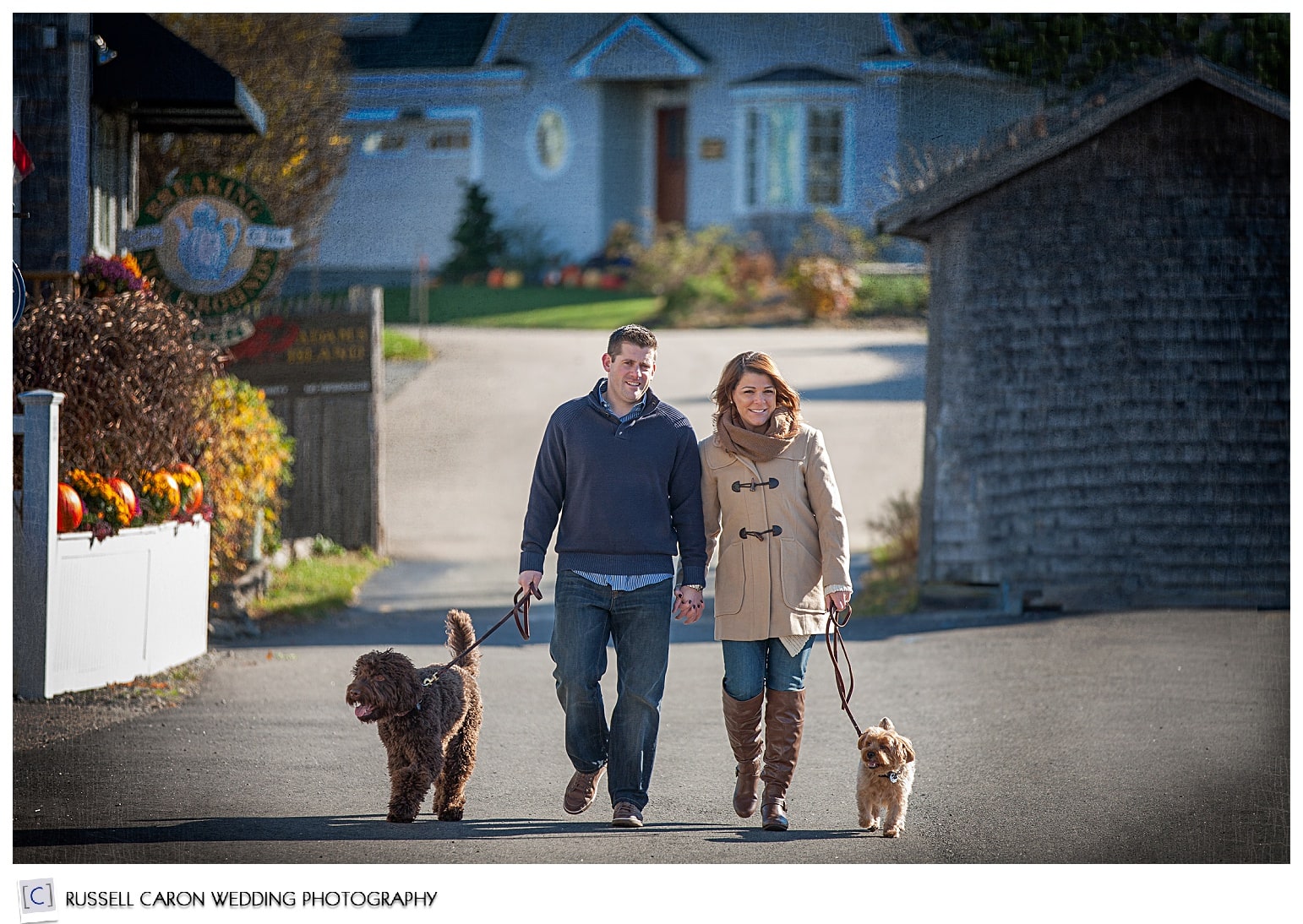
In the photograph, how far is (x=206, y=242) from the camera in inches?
309

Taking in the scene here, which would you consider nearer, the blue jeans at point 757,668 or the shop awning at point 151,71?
the blue jeans at point 757,668

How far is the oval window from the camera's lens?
943 cm

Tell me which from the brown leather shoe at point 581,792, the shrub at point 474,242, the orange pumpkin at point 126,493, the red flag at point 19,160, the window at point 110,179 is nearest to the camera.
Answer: the brown leather shoe at point 581,792

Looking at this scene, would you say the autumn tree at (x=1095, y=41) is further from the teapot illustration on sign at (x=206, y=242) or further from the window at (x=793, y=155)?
the teapot illustration on sign at (x=206, y=242)

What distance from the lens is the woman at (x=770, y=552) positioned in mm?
4414

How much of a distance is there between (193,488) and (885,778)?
4.02m

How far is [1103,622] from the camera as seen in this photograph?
7.89 m

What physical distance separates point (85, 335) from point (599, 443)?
3.20 meters

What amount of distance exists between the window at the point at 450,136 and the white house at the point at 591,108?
0.06ft

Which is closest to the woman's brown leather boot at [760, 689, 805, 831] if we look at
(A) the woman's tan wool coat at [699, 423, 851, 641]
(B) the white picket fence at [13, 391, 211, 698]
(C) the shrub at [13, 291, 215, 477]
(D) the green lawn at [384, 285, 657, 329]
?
(A) the woman's tan wool coat at [699, 423, 851, 641]

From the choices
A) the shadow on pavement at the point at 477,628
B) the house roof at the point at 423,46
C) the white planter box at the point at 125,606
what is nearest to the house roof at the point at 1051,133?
the shadow on pavement at the point at 477,628

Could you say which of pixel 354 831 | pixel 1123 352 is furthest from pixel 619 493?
pixel 1123 352
